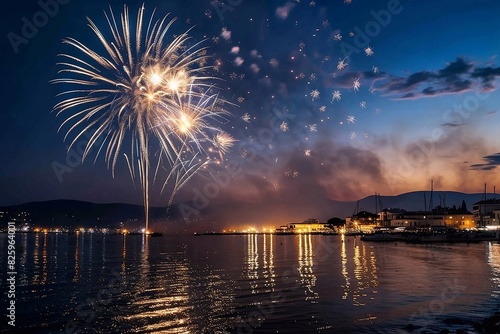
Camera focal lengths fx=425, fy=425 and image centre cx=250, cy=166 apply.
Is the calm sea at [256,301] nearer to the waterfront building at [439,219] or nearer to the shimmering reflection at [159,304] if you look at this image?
the shimmering reflection at [159,304]

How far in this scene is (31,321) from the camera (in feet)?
82.6

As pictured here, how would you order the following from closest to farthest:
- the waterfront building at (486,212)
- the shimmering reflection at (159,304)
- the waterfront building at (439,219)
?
the shimmering reflection at (159,304) < the waterfront building at (486,212) < the waterfront building at (439,219)

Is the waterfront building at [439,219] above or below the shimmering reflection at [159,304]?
above

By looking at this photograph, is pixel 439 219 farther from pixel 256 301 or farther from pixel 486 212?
pixel 256 301

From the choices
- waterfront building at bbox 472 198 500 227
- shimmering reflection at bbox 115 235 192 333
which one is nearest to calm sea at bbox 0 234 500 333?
shimmering reflection at bbox 115 235 192 333

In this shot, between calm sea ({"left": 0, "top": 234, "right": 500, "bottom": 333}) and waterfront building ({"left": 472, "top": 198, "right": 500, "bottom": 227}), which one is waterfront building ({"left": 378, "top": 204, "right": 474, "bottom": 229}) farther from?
calm sea ({"left": 0, "top": 234, "right": 500, "bottom": 333})

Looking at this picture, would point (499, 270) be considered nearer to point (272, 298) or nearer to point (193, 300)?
point (272, 298)

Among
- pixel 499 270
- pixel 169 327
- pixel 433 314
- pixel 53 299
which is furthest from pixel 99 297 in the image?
pixel 499 270

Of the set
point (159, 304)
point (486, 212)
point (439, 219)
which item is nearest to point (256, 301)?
point (159, 304)

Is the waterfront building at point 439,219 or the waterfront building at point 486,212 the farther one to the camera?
the waterfront building at point 439,219

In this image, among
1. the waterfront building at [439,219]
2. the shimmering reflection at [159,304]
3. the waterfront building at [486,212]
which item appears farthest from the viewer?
the waterfront building at [439,219]

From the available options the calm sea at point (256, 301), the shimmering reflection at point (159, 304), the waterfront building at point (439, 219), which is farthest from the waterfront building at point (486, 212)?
the shimmering reflection at point (159, 304)

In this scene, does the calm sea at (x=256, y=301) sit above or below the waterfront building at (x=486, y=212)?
below

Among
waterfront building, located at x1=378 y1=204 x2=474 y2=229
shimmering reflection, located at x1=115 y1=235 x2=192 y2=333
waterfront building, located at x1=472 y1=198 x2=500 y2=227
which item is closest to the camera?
shimmering reflection, located at x1=115 y1=235 x2=192 y2=333
